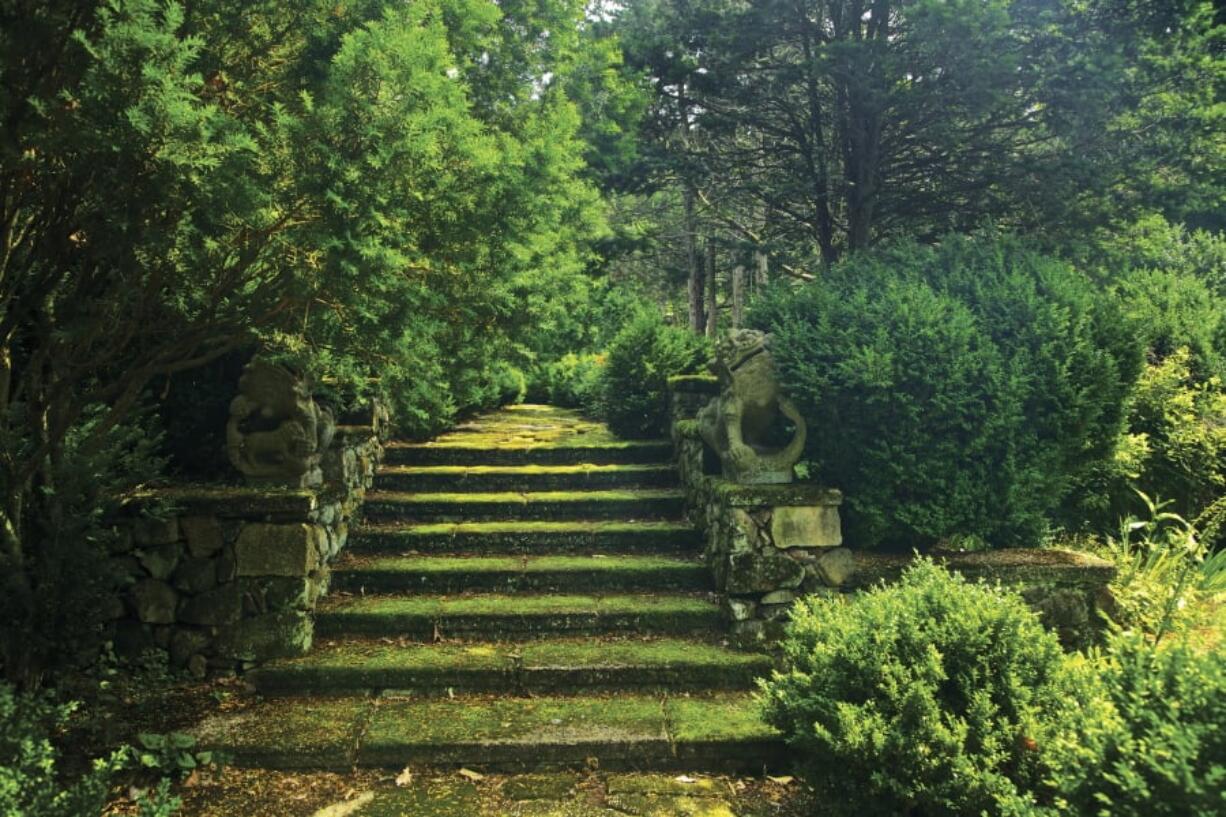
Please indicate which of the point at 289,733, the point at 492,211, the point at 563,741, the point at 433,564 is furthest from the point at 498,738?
the point at 492,211

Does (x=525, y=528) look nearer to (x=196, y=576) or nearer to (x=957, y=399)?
(x=196, y=576)

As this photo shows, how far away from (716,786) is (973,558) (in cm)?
222

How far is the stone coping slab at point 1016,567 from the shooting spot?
4621mm

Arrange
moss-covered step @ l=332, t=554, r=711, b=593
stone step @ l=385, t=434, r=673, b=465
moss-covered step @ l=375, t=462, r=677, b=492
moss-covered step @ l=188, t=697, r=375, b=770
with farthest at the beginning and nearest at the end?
stone step @ l=385, t=434, r=673, b=465
moss-covered step @ l=375, t=462, r=677, b=492
moss-covered step @ l=332, t=554, r=711, b=593
moss-covered step @ l=188, t=697, r=375, b=770

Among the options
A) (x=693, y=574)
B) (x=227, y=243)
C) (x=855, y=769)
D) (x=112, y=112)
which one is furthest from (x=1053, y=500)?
(x=112, y=112)

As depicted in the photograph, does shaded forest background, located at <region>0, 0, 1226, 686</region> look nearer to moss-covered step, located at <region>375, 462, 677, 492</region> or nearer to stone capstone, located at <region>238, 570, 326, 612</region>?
moss-covered step, located at <region>375, 462, 677, 492</region>

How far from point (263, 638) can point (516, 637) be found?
150 cm

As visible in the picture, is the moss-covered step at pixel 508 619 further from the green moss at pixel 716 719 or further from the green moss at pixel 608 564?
the green moss at pixel 716 719

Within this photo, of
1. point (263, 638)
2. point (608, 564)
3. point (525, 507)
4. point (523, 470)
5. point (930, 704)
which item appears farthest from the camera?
point (523, 470)

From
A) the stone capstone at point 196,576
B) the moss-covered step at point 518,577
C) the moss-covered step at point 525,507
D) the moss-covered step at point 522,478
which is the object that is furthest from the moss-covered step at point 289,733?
the moss-covered step at point 522,478

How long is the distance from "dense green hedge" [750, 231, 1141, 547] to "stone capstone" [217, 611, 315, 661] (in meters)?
3.41

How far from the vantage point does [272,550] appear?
4.69 meters

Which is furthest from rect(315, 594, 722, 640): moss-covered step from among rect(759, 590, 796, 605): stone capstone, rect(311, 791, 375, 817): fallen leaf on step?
rect(311, 791, 375, 817): fallen leaf on step

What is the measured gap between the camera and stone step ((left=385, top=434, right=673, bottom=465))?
288 inches
